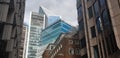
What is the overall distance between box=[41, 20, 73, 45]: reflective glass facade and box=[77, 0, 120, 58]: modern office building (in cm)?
7751

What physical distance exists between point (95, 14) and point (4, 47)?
2061 cm

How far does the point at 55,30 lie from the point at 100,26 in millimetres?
97792

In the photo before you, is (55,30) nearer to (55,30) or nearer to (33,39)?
(55,30)

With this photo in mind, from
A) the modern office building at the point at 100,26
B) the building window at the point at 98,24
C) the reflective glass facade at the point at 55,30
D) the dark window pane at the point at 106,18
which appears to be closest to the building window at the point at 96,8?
the modern office building at the point at 100,26

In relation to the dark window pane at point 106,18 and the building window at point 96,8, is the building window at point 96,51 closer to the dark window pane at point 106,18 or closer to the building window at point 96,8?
the building window at point 96,8

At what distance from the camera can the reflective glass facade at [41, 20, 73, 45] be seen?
122213 mm

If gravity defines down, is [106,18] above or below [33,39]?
below

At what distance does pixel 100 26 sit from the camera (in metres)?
30.7

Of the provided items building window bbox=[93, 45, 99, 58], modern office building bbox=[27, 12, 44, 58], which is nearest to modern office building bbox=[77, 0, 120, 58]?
building window bbox=[93, 45, 99, 58]

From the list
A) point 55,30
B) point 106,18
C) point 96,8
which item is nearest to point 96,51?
point 96,8

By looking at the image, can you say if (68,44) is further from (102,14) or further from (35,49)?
(35,49)

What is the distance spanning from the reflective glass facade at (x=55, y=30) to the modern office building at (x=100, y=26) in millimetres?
77514

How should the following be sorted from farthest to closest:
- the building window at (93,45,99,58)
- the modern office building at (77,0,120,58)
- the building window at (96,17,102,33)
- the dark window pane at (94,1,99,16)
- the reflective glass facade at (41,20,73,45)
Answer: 1. the reflective glass facade at (41,20,73,45)
2. the building window at (93,45,99,58)
3. the dark window pane at (94,1,99,16)
4. the building window at (96,17,102,33)
5. the modern office building at (77,0,120,58)

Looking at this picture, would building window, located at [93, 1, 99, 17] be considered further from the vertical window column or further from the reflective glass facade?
the reflective glass facade
